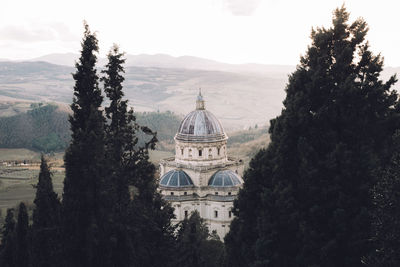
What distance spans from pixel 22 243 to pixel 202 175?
2797cm

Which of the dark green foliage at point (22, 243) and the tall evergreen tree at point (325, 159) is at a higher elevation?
the tall evergreen tree at point (325, 159)

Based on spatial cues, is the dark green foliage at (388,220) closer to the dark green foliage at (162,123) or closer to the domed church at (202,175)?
the domed church at (202,175)

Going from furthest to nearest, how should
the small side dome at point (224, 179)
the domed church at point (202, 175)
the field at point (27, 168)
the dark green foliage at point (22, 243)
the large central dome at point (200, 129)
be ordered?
the field at point (27, 168) < the large central dome at point (200, 129) < the small side dome at point (224, 179) < the domed church at point (202, 175) < the dark green foliage at point (22, 243)

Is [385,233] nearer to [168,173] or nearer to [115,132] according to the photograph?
[115,132]

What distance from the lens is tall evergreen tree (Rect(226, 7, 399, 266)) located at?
20.8 metres

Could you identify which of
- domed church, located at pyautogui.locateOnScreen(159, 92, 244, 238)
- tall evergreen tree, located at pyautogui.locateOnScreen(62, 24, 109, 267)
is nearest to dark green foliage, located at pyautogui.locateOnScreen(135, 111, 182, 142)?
domed church, located at pyautogui.locateOnScreen(159, 92, 244, 238)

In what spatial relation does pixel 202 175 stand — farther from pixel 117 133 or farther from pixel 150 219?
pixel 150 219

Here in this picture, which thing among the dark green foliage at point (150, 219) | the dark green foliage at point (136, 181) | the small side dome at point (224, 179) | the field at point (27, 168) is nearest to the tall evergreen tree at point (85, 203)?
the dark green foliage at point (136, 181)

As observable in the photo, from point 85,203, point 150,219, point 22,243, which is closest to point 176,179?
point 22,243

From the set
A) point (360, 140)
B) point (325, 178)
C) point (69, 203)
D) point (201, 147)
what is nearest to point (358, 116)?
point (360, 140)

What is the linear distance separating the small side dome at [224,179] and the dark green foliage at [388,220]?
111 feet

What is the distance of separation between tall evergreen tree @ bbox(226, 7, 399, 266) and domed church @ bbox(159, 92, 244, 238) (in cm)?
2616

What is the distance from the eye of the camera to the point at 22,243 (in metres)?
28.1

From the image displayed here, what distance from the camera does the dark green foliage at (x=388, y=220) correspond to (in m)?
17.2
